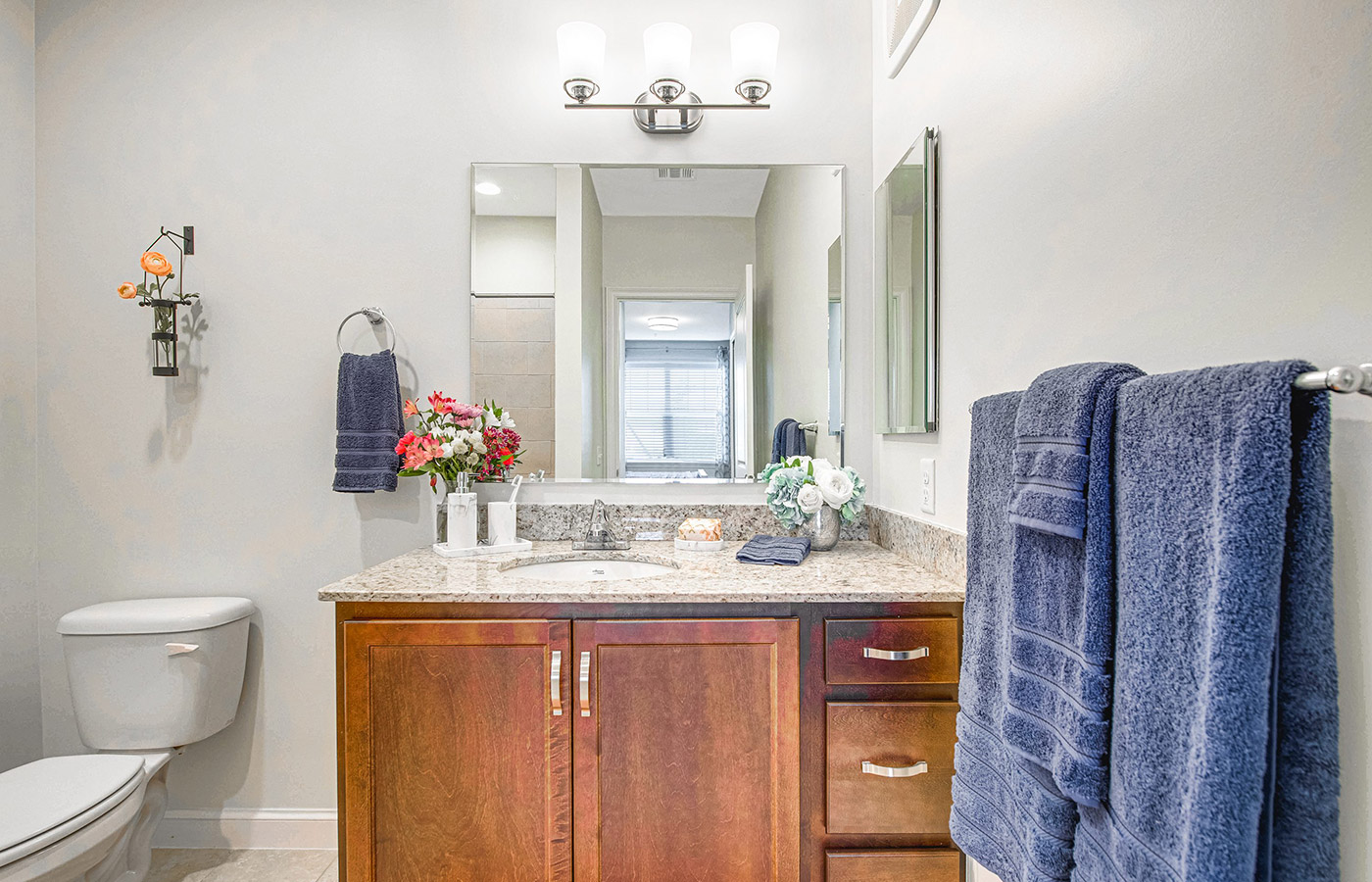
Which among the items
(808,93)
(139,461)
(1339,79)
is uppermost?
(808,93)

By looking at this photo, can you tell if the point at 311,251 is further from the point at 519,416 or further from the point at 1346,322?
the point at 1346,322

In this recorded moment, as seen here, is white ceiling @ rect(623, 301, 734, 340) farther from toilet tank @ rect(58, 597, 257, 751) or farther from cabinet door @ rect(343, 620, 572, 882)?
toilet tank @ rect(58, 597, 257, 751)

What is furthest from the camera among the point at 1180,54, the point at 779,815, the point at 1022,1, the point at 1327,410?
the point at 779,815

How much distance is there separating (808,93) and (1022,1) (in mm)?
870

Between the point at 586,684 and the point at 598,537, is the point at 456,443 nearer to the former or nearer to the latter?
the point at 598,537

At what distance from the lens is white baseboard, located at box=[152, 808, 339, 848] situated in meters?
1.92

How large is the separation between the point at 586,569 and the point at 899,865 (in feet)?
3.08

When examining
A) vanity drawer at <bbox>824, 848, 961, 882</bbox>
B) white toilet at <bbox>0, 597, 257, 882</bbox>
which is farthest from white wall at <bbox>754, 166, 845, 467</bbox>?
white toilet at <bbox>0, 597, 257, 882</bbox>

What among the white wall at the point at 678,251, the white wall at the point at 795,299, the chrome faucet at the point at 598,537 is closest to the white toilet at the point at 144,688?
the chrome faucet at the point at 598,537

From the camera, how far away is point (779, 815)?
1303 millimetres

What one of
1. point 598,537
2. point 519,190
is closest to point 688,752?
point 598,537

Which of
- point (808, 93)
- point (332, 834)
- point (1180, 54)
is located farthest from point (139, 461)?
point (1180, 54)

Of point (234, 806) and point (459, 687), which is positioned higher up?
point (459, 687)

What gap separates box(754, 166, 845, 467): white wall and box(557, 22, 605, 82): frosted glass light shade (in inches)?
22.4
